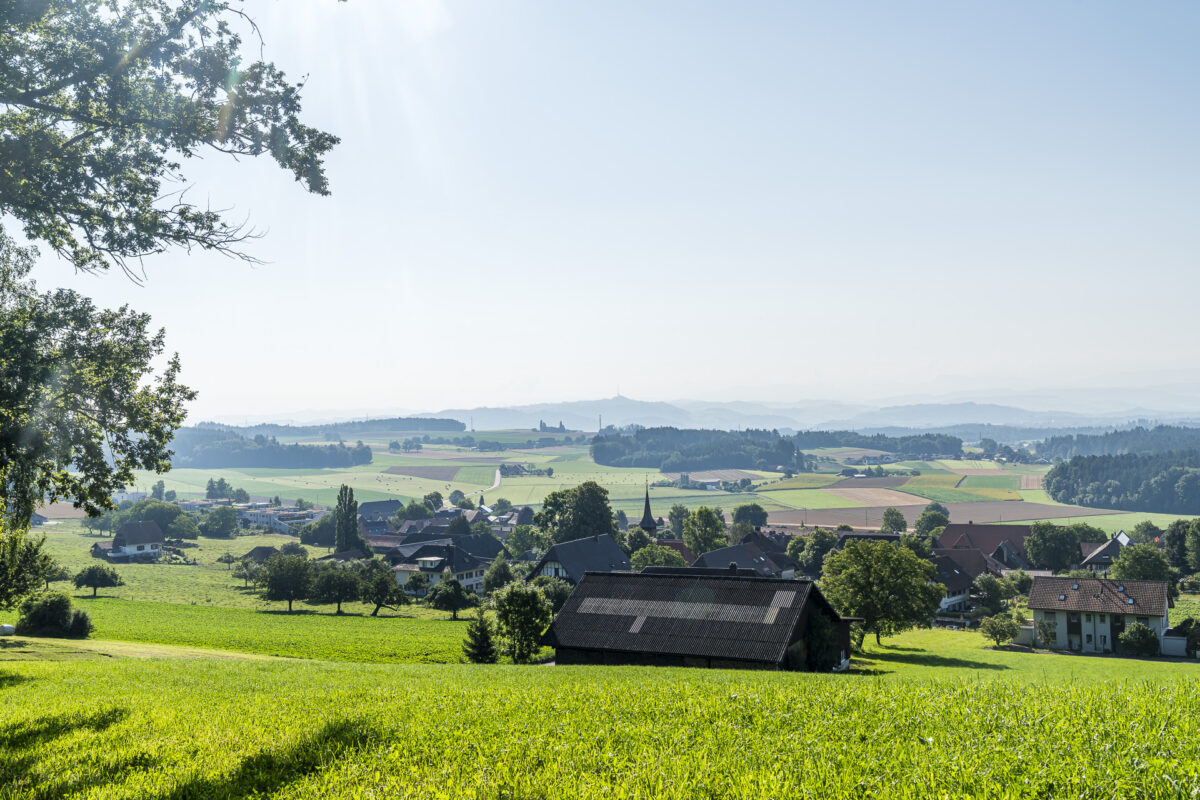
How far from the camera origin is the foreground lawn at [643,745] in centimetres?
617

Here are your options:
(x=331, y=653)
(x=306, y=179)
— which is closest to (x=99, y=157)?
(x=306, y=179)

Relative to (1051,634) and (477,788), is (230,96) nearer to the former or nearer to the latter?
(477,788)

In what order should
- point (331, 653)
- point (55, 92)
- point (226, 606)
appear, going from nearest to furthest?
point (55, 92)
point (331, 653)
point (226, 606)

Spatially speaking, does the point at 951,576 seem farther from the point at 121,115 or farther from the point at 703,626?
the point at 121,115

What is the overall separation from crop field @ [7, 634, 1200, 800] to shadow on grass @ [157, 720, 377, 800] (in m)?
0.03

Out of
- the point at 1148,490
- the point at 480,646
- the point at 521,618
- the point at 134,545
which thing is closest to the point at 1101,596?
the point at 521,618

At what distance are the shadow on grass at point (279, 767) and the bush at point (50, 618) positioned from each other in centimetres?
5624

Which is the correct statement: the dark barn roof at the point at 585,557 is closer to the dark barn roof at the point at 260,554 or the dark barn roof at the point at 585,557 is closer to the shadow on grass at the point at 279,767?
the dark barn roof at the point at 260,554

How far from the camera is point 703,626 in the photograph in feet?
117

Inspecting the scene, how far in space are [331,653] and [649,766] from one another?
4991 centimetres

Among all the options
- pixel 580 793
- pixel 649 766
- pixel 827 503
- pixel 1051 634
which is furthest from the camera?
pixel 827 503

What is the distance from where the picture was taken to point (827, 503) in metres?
191

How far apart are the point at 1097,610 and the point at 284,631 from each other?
7233cm

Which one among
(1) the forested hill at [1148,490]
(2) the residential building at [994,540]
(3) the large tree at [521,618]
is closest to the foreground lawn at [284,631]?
(3) the large tree at [521,618]
